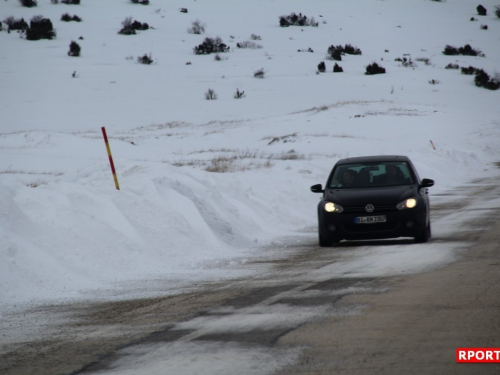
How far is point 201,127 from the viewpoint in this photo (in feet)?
179

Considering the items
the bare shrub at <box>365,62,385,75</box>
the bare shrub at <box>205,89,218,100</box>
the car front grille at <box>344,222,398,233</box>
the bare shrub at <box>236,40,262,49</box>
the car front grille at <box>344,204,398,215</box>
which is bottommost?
the bare shrub at <box>205,89,218,100</box>

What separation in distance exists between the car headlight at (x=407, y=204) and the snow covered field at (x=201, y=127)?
60.0 inches

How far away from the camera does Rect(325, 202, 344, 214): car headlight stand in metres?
13.0

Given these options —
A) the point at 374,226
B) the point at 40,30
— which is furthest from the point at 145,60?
the point at 374,226

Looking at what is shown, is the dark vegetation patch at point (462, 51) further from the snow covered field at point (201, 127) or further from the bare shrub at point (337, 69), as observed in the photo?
the bare shrub at point (337, 69)

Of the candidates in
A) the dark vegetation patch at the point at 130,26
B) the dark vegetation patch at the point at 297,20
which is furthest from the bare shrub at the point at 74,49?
the dark vegetation patch at the point at 297,20

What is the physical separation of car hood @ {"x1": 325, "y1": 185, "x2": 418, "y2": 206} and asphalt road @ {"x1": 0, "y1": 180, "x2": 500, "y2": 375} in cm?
297

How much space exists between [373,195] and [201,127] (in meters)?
42.1

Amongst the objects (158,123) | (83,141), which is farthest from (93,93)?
(83,141)

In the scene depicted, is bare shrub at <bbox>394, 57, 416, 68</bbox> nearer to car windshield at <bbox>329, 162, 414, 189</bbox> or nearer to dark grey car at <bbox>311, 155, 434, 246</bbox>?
car windshield at <bbox>329, 162, 414, 189</bbox>

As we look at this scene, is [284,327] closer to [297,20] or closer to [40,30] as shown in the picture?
[40,30]

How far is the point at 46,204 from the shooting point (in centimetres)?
1233

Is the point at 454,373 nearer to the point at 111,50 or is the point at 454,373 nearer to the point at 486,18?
the point at 111,50

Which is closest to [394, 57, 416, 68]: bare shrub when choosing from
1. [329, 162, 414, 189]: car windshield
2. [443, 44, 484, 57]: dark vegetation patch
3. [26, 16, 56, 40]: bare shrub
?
[443, 44, 484, 57]: dark vegetation patch
